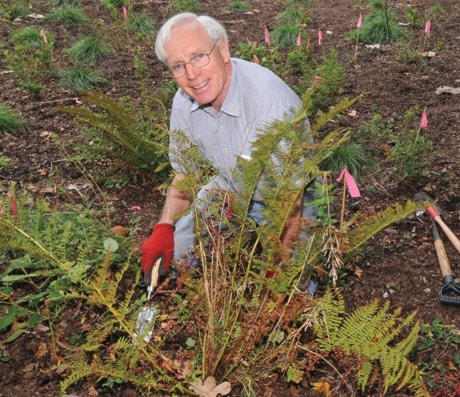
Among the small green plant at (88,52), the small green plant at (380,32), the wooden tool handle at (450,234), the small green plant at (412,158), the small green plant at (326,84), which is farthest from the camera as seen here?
the small green plant at (380,32)

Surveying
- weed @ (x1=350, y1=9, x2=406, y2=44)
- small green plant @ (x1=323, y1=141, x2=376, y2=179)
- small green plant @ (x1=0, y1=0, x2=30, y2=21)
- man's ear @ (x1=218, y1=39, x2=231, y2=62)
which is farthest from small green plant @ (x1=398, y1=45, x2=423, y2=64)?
small green plant @ (x1=0, y1=0, x2=30, y2=21)

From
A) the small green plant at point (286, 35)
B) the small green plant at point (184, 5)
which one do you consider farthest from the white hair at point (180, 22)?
A: the small green plant at point (184, 5)

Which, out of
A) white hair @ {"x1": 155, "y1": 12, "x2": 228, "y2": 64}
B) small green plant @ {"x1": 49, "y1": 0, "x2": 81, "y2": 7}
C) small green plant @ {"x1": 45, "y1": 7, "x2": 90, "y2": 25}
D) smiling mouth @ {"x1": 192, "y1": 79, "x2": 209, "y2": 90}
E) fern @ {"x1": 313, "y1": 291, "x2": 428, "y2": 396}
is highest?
white hair @ {"x1": 155, "y1": 12, "x2": 228, "y2": 64}

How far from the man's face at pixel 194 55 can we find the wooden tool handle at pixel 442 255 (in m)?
1.48

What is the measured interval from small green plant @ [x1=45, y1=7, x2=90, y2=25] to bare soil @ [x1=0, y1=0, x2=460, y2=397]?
0.13 m

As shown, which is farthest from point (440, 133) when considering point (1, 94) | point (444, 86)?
point (1, 94)

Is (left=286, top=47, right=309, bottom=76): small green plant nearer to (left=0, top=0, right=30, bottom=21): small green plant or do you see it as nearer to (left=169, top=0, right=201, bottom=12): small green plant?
(left=169, top=0, right=201, bottom=12): small green plant

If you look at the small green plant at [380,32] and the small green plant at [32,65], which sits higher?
the small green plant at [32,65]

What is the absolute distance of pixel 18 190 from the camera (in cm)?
398

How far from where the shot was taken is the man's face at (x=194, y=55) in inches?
107

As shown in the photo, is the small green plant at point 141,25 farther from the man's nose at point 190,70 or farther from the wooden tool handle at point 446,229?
the wooden tool handle at point 446,229

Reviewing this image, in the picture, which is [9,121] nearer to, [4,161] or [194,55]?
[4,161]

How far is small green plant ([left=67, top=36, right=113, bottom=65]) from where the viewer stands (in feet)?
20.0

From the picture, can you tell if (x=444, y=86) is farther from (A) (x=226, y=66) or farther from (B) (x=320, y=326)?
(B) (x=320, y=326)
